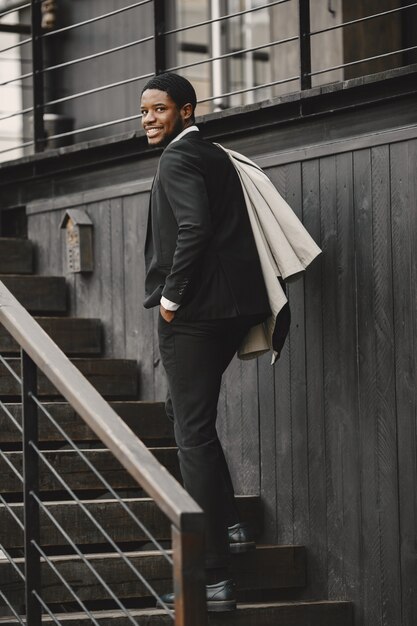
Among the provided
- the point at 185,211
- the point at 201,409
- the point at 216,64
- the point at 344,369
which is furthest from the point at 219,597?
the point at 216,64

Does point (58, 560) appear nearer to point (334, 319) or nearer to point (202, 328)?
point (202, 328)

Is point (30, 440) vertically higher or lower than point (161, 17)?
lower

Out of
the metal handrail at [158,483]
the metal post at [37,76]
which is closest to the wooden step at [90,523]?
the metal handrail at [158,483]

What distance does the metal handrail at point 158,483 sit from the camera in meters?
3.46

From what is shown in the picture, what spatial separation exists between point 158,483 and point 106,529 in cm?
211

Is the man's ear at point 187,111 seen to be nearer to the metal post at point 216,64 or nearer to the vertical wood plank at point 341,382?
the vertical wood plank at point 341,382

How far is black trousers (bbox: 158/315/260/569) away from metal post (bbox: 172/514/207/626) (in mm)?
1528

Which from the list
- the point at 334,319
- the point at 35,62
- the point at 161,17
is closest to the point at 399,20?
the point at 161,17

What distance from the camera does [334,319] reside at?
5.87 meters

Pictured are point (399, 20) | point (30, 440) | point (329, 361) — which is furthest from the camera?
point (399, 20)

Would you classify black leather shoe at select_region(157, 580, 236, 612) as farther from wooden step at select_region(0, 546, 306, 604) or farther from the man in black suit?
wooden step at select_region(0, 546, 306, 604)

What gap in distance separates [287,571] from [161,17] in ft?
9.60

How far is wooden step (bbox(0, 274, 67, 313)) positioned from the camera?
7242mm

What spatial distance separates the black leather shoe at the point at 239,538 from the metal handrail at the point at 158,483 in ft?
5.42
